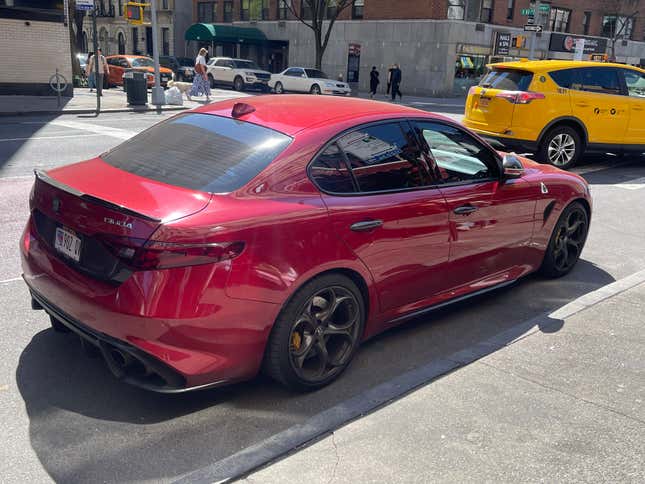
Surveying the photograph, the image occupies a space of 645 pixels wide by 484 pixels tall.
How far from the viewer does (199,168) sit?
3.66 metres

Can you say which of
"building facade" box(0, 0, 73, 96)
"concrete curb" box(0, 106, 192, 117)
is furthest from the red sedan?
"building facade" box(0, 0, 73, 96)

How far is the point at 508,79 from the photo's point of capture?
11.0 meters

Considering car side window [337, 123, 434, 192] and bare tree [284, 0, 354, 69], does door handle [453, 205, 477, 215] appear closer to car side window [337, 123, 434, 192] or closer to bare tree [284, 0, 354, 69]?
car side window [337, 123, 434, 192]

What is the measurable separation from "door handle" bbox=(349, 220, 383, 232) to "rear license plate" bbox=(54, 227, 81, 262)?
1.47m

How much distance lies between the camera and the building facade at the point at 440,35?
38500 millimetres

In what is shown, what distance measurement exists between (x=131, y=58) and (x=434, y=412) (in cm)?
3188

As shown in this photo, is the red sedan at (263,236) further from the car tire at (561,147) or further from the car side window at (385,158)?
the car tire at (561,147)

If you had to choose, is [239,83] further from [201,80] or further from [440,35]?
[440,35]

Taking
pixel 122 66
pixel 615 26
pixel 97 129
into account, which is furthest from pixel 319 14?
pixel 97 129

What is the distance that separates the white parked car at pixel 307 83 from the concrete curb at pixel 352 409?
27.4 m

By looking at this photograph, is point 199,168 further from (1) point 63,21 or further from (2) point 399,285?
(1) point 63,21

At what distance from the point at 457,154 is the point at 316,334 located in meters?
1.97

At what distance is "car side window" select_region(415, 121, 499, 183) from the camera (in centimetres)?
460

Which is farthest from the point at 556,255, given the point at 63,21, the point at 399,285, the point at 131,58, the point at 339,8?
the point at 339,8
